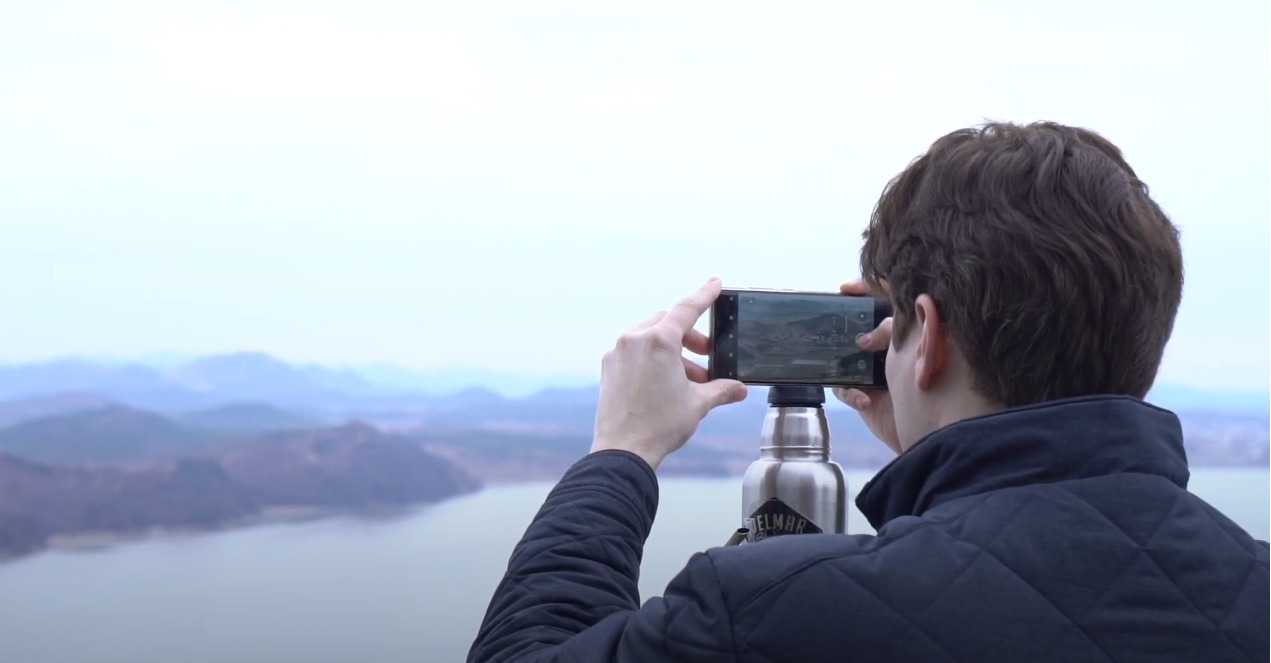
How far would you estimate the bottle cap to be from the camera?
0.89 m

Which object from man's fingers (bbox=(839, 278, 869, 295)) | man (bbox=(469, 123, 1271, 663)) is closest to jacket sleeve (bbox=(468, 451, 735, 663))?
man (bbox=(469, 123, 1271, 663))

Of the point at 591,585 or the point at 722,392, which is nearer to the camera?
the point at 591,585

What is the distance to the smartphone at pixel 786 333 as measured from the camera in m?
0.88

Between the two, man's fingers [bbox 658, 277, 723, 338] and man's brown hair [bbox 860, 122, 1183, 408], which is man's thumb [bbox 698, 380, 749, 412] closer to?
man's fingers [bbox 658, 277, 723, 338]

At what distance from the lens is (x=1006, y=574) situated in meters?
0.57

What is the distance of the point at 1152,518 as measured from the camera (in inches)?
23.8

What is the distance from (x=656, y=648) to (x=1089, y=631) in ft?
0.73

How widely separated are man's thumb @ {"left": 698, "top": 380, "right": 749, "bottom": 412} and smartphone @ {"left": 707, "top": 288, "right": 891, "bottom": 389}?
0.02 m

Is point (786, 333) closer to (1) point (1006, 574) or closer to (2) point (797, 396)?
(2) point (797, 396)

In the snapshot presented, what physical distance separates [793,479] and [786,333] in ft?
0.44

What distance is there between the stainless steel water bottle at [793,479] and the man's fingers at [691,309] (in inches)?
4.1

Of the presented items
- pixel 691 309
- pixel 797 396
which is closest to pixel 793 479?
pixel 797 396

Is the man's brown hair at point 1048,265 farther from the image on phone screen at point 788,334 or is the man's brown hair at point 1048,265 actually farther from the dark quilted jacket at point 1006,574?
the image on phone screen at point 788,334

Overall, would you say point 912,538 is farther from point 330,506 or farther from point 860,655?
point 330,506
